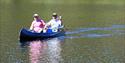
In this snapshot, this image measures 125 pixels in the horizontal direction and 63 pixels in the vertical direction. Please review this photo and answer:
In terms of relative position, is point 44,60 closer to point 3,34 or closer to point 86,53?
point 86,53

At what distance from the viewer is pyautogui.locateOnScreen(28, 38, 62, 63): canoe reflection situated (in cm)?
3300

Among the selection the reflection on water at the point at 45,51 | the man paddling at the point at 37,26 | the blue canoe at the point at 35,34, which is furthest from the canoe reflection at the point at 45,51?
the man paddling at the point at 37,26

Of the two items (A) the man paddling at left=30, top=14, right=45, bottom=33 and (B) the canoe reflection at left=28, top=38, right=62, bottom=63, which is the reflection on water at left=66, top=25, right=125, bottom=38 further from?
(B) the canoe reflection at left=28, top=38, right=62, bottom=63

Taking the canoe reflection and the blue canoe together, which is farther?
the blue canoe

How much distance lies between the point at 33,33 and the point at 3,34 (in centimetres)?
391

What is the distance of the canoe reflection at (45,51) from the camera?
33.0m

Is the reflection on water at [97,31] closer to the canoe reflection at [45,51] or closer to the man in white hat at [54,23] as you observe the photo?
the man in white hat at [54,23]

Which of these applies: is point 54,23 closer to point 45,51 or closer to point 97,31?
point 97,31

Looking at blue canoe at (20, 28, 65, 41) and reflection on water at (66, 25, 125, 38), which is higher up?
blue canoe at (20, 28, 65, 41)

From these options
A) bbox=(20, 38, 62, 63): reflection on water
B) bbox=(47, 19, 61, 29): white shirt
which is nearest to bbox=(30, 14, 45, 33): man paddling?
bbox=(20, 38, 62, 63): reflection on water

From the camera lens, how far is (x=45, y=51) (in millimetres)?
36812

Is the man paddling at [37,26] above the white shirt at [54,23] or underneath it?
above

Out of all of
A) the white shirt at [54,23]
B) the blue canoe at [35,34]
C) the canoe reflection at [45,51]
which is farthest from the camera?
the white shirt at [54,23]

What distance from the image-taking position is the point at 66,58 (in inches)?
1335
